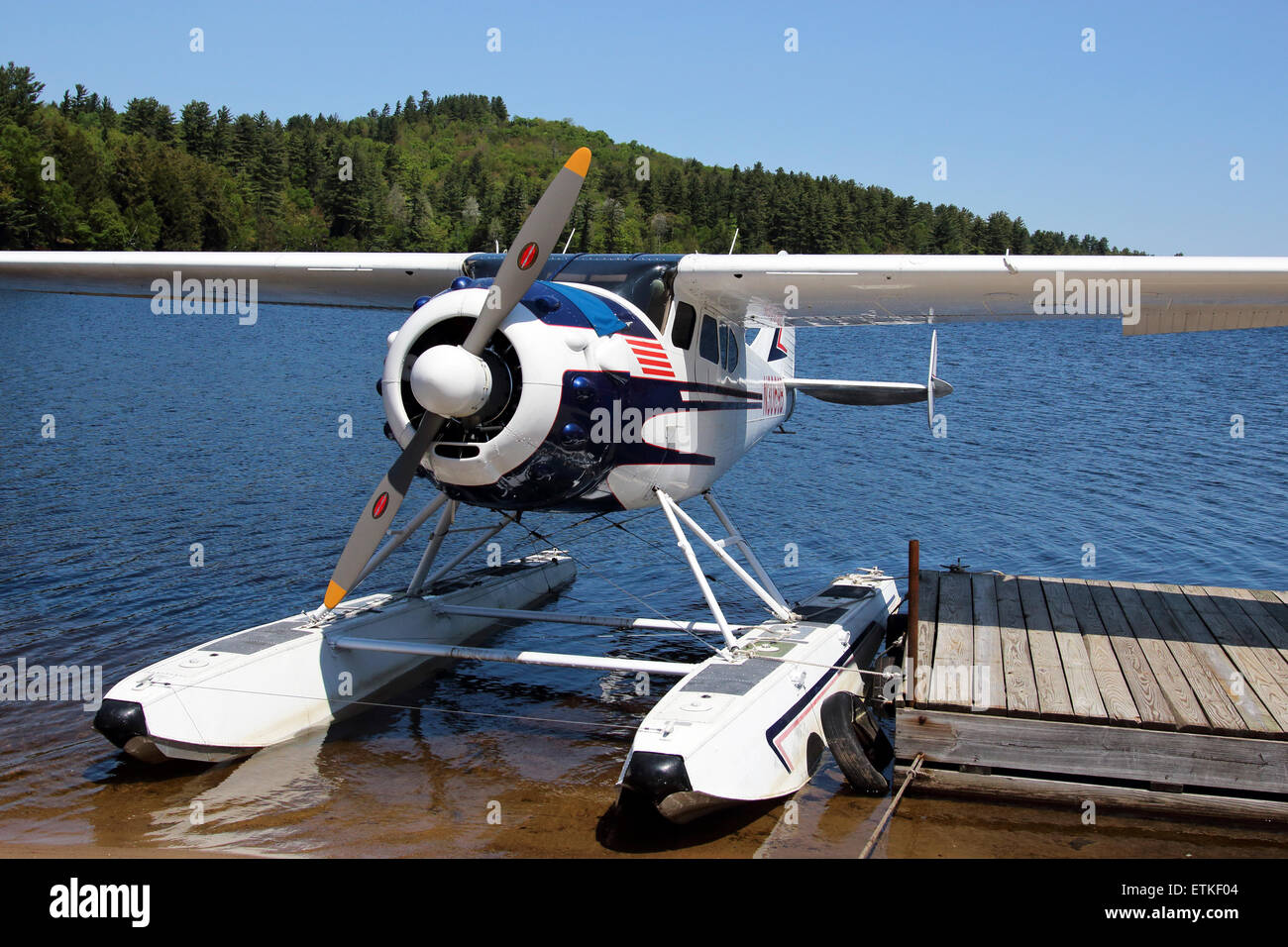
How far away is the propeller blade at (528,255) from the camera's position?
580cm

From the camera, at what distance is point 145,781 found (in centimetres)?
638

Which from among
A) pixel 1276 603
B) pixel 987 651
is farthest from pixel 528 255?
pixel 1276 603

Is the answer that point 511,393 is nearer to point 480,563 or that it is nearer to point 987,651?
point 987,651

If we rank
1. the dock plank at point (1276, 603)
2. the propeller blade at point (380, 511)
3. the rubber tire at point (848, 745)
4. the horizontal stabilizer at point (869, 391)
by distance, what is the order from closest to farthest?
1. the propeller blade at point (380, 511)
2. the rubber tire at point (848, 745)
3. the dock plank at point (1276, 603)
4. the horizontal stabilizer at point (869, 391)

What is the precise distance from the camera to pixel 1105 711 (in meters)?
6.15

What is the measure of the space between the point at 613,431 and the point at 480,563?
255 inches

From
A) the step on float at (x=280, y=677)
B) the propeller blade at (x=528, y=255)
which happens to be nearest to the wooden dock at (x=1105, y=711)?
the propeller blade at (x=528, y=255)

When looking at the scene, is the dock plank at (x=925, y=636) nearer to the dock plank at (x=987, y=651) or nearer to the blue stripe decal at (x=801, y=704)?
the dock plank at (x=987, y=651)

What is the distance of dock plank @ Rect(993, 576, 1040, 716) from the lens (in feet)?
20.6

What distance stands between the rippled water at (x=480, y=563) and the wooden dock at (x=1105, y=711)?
0.73 ft

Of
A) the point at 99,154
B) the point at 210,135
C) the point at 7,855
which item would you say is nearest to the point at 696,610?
the point at 7,855

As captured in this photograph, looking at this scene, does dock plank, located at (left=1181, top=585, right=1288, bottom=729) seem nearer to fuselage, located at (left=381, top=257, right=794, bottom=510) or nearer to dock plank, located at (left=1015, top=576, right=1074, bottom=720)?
dock plank, located at (left=1015, top=576, right=1074, bottom=720)

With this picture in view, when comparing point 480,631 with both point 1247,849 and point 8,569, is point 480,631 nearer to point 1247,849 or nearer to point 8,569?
point 8,569
